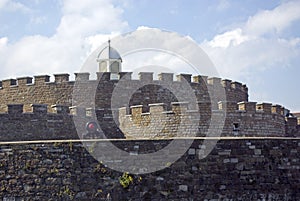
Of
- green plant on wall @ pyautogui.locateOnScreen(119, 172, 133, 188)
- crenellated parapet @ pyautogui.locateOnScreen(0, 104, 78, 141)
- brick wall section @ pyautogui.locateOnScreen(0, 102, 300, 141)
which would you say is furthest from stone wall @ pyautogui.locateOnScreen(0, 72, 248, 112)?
green plant on wall @ pyautogui.locateOnScreen(119, 172, 133, 188)

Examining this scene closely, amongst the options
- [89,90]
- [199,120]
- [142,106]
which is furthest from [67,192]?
[89,90]

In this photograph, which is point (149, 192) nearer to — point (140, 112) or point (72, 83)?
point (140, 112)

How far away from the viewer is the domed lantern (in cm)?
2306

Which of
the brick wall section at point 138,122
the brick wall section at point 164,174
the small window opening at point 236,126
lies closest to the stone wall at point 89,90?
the brick wall section at point 138,122

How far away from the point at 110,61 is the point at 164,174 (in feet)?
39.0

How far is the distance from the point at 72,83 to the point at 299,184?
10777mm

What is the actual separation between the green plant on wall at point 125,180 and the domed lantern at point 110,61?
1149cm

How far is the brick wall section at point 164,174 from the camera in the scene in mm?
11570

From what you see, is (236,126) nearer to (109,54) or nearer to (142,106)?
(142,106)

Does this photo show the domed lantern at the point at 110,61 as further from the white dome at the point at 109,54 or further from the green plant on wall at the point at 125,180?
the green plant on wall at the point at 125,180

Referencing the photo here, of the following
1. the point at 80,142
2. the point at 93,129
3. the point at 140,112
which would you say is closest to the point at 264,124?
the point at 140,112

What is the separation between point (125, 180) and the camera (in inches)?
464

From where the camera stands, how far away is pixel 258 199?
40.5 feet

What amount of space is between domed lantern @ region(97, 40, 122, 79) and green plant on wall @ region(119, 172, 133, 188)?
11492 mm
